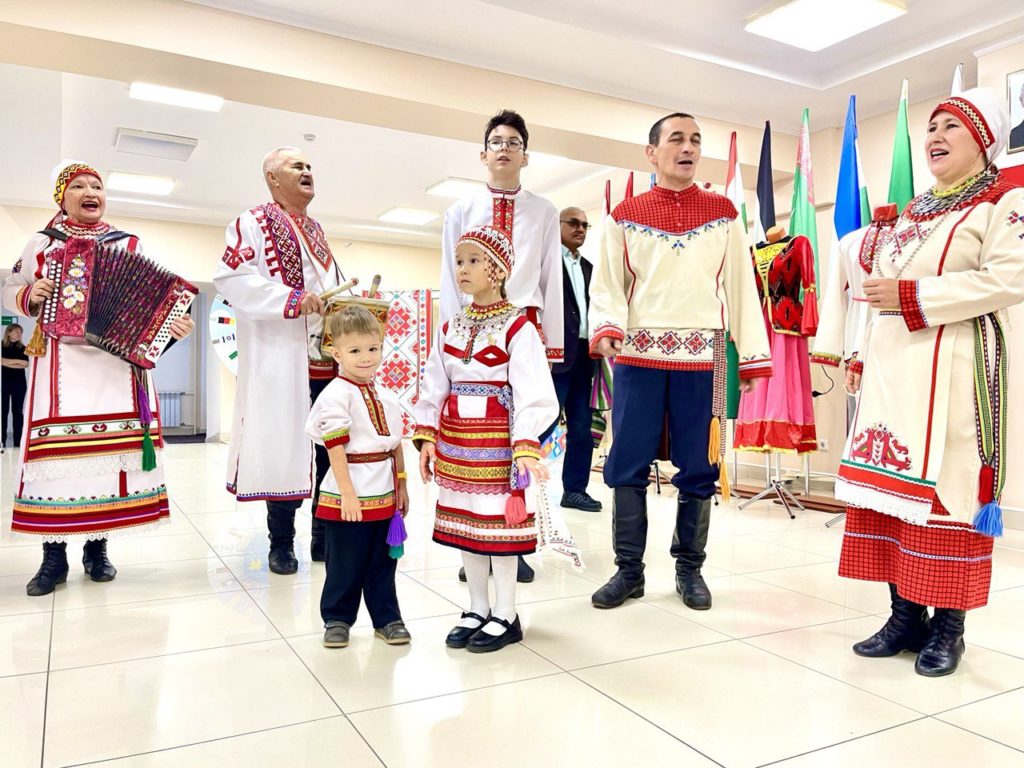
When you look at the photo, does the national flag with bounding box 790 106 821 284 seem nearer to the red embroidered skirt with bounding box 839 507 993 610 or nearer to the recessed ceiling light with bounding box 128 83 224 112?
the red embroidered skirt with bounding box 839 507 993 610

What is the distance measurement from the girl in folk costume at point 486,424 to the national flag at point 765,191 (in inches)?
135

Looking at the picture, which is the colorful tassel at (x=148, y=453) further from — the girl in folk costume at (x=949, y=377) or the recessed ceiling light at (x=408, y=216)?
the recessed ceiling light at (x=408, y=216)

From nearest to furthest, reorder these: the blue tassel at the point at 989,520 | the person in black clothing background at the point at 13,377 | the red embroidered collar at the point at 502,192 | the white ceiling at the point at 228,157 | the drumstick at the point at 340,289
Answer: the blue tassel at the point at 989,520 < the drumstick at the point at 340,289 < the red embroidered collar at the point at 502,192 < the white ceiling at the point at 228,157 < the person in black clothing background at the point at 13,377

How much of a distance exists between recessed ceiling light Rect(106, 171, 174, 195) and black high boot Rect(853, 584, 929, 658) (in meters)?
7.74

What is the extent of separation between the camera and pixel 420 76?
15.4 ft

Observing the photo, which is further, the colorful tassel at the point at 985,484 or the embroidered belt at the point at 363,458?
the embroidered belt at the point at 363,458

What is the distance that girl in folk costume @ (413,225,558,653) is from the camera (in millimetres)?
2125

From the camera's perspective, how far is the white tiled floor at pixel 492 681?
1595 millimetres

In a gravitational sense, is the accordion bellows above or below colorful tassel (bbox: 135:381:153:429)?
above

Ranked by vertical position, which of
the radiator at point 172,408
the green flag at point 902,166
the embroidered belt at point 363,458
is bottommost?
the radiator at point 172,408

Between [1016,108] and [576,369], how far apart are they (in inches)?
111

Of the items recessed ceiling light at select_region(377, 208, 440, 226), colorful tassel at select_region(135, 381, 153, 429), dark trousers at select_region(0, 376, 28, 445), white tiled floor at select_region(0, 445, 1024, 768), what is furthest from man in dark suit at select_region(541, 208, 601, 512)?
dark trousers at select_region(0, 376, 28, 445)

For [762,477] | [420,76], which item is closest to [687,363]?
[420,76]

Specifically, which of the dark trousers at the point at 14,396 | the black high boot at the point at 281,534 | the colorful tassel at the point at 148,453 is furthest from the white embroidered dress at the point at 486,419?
the dark trousers at the point at 14,396
